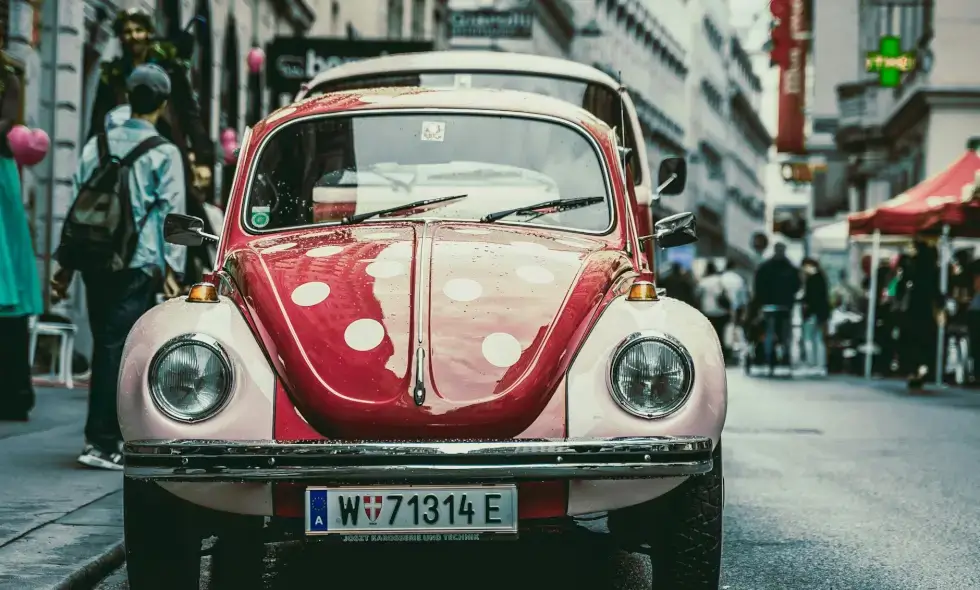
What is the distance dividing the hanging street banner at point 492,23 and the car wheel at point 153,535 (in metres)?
23.5

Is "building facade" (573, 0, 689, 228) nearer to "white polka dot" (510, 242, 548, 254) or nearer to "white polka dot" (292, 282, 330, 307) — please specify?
"white polka dot" (510, 242, 548, 254)

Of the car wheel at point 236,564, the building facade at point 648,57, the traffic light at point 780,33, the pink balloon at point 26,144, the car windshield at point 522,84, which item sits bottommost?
the car wheel at point 236,564

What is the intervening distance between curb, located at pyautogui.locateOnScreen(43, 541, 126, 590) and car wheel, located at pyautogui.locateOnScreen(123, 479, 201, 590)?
1.89 ft

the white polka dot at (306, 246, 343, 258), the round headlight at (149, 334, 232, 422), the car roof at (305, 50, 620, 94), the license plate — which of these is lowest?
the license plate

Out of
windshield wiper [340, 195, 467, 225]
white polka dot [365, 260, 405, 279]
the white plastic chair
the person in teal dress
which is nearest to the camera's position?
white polka dot [365, 260, 405, 279]

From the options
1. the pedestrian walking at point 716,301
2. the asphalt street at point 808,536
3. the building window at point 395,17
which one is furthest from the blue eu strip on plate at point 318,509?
the building window at point 395,17

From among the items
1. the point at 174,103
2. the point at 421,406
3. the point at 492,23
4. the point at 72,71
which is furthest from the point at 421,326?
the point at 492,23

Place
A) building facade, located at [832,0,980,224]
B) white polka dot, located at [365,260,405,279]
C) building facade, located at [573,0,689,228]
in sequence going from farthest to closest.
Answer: building facade, located at [573,0,689,228], building facade, located at [832,0,980,224], white polka dot, located at [365,260,405,279]

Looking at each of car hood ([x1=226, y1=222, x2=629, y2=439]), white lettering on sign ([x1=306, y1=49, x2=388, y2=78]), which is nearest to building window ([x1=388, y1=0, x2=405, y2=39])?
white lettering on sign ([x1=306, y1=49, x2=388, y2=78])

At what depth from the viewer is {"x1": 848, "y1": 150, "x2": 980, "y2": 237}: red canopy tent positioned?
18906 millimetres

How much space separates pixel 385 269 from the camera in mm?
5152

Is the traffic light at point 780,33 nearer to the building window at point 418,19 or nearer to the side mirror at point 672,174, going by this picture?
the building window at point 418,19

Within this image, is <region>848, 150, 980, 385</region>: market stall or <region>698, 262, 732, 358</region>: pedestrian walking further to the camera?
<region>698, 262, 732, 358</region>: pedestrian walking

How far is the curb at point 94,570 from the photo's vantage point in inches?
212
